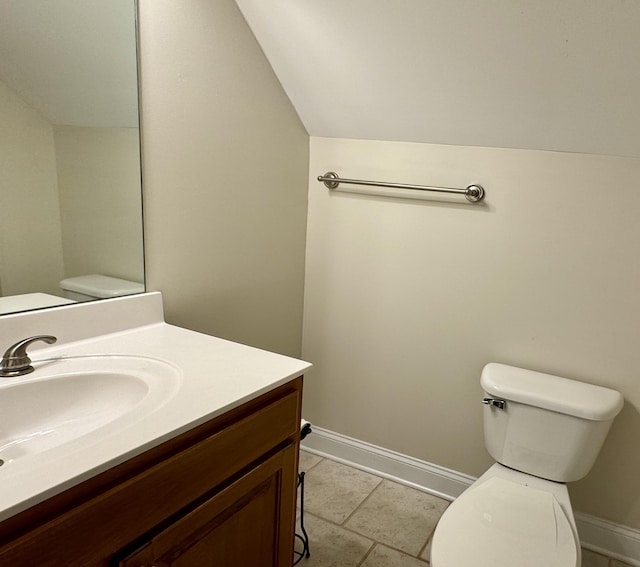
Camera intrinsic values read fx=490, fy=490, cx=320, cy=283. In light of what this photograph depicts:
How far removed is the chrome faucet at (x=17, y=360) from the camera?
1054 millimetres

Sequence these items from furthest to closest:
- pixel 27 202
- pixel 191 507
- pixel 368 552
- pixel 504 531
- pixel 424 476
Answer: pixel 424 476 < pixel 368 552 < pixel 504 531 < pixel 27 202 < pixel 191 507

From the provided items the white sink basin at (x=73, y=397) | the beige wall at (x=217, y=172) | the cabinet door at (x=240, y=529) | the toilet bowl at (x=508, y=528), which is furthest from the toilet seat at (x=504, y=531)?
the beige wall at (x=217, y=172)

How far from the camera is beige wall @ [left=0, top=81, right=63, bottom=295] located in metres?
1.14

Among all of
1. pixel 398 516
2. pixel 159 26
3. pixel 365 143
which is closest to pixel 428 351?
pixel 398 516

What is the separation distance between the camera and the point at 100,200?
4.51ft

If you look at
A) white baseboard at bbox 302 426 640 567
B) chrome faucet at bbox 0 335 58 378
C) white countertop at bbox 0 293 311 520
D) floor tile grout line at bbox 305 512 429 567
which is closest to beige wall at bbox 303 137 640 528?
white baseboard at bbox 302 426 640 567

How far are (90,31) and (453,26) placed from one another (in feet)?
3.25

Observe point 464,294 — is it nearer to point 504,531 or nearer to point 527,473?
point 527,473

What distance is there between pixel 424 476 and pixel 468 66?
161cm

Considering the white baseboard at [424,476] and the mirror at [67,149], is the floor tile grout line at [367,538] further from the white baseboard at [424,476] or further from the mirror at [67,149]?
the mirror at [67,149]

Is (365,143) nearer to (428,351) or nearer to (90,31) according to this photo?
(428,351)

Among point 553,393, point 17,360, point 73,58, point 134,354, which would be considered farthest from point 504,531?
point 73,58

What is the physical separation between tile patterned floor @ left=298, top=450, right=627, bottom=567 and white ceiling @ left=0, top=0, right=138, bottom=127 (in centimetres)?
155

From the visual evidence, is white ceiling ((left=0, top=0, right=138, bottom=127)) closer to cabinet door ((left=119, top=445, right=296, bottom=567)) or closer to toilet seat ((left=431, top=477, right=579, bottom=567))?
cabinet door ((left=119, top=445, right=296, bottom=567))
